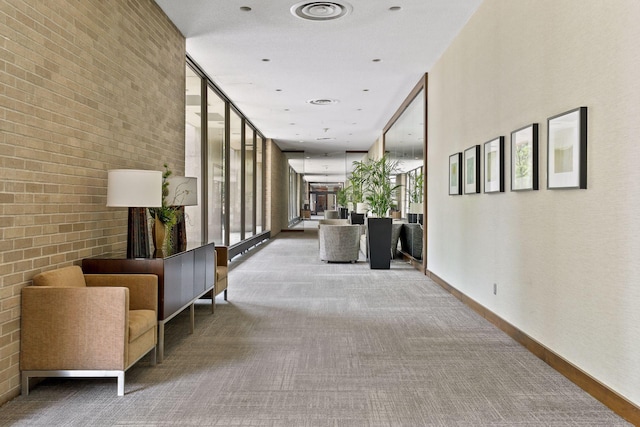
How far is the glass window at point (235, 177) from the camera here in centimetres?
1237

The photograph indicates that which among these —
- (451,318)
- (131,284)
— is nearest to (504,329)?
(451,318)

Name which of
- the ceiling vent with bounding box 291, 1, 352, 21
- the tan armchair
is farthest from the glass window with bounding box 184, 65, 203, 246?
the tan armchair

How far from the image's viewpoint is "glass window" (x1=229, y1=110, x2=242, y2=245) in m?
12.4

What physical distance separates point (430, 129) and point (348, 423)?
658 cm

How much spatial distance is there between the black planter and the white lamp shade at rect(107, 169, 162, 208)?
605cm

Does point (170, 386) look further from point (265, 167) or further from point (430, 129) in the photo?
point (265, 167)

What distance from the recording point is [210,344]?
4531mm

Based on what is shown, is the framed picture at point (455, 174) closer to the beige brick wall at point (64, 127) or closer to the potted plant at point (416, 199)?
the potted plant at point (416, 199)

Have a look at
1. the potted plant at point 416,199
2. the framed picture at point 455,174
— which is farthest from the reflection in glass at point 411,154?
the framed picture at point 455,174

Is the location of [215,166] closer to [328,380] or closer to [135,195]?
[135,195]

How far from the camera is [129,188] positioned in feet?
13.3

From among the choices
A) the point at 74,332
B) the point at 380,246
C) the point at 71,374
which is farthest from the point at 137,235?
the point at 380,246

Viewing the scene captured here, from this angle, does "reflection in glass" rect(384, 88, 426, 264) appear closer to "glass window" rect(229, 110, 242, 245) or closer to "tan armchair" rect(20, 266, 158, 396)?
"glass window" rect(229, 110, 242, 245)

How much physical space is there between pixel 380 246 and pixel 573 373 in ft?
19.9
